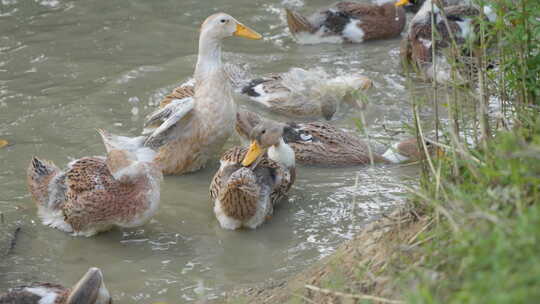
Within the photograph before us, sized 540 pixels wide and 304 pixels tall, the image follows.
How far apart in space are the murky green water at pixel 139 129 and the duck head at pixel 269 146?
0.30 m

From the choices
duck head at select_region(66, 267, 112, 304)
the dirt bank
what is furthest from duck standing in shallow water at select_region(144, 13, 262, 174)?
the dirt bank

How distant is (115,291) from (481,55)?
8.81 ft

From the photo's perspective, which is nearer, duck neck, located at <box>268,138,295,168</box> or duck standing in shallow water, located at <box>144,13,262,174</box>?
duck neck, located at <box>268,138,295,168</box>

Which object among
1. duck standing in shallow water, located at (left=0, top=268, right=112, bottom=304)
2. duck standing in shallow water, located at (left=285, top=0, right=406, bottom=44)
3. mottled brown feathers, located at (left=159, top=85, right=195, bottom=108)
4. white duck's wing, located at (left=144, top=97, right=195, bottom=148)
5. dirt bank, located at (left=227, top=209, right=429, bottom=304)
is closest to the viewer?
dirt bank, located at (left=227, top=209, right=429, bottom=304)

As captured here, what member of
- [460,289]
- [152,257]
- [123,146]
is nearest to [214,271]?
[152,257]

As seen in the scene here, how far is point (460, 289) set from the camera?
9.28ft

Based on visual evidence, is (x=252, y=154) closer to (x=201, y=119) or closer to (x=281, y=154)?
(x=281, y=154)

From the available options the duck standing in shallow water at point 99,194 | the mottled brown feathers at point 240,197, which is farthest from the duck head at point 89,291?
the mottled brown feathers at point 240,197

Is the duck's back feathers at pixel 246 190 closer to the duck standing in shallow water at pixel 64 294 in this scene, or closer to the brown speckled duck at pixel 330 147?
the brown speckled duck at pixel 330 147

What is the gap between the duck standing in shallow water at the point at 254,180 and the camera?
18.8 ft

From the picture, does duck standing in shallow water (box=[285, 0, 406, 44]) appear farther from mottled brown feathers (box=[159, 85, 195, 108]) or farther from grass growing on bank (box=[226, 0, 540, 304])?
grass growing on bank (box=[226, 0, 540, 304])

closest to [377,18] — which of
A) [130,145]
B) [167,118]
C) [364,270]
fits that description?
[167,118]

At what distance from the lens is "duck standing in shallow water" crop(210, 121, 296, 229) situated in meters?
5.73

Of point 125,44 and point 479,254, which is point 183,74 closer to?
point 125,44
